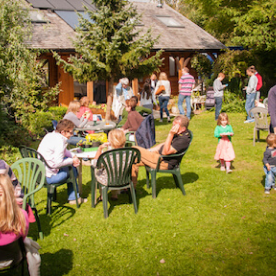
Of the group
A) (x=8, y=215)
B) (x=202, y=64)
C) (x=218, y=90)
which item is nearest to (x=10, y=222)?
(x=8, y=215)

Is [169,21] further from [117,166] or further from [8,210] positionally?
[8,210]

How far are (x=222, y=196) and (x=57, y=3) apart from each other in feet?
52.6

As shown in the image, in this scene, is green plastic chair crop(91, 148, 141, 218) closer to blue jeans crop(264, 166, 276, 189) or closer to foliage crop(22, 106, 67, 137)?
blue jeans crop(264, 166, 276, 189)

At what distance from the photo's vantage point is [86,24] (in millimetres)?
11961

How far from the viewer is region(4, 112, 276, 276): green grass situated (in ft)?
12.6

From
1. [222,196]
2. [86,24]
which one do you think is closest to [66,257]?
[222,196]

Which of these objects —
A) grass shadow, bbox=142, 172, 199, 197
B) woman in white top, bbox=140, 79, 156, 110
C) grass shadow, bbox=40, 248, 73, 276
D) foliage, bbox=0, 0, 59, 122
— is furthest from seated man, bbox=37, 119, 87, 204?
woman in white top, bbox=140, 79, 156, 110

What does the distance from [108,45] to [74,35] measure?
5.66 meters

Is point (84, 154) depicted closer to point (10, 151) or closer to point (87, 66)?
point (10, 151)

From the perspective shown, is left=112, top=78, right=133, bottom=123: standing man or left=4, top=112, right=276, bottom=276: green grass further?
left=112, top=78, right=133, bottom=123: standing man

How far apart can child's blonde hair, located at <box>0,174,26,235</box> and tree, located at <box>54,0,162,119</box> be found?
9.14 meters

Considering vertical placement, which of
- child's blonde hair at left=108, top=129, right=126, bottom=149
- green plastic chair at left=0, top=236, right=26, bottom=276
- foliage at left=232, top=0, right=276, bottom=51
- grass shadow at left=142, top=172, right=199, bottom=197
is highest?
foliage at left=232, top=0, right=276, bottom=51

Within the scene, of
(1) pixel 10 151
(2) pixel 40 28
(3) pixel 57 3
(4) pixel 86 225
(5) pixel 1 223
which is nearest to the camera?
(5) pixel 1 223

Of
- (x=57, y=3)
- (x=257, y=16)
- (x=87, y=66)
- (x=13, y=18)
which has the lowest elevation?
(x=87, y=66)
